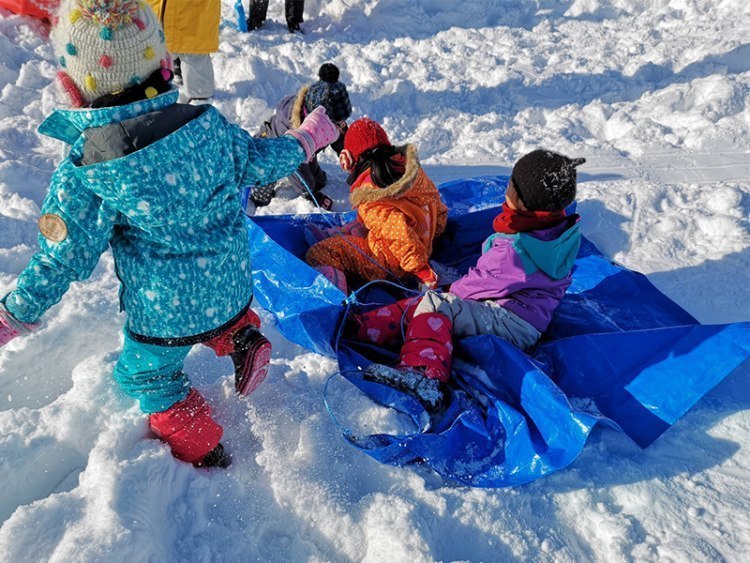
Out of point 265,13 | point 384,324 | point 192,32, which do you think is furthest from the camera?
point 265,13

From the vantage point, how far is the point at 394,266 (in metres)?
2.90

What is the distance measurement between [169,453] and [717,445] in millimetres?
1859

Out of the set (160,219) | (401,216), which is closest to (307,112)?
(401,216)

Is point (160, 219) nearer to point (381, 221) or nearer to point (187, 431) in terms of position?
point (187, 431)

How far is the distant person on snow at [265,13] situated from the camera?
5.45m

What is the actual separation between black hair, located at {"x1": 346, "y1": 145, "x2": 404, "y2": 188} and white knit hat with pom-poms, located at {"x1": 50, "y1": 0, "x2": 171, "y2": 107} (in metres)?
1.61

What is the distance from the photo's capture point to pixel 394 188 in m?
2.82

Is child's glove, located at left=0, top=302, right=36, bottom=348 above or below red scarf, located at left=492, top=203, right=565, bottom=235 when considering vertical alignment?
above

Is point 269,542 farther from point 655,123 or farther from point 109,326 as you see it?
point 655,123

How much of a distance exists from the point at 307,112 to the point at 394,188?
1.05m

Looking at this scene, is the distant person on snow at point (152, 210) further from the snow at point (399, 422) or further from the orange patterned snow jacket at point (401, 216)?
the orange patterned snow jacket at point (401, 216)

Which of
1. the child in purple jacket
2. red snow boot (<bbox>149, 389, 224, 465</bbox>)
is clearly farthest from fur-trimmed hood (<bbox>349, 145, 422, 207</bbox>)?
red snow boot (<bbox>149, 389, 224, 465</bbox>)

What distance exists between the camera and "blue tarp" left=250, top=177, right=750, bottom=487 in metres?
1.97

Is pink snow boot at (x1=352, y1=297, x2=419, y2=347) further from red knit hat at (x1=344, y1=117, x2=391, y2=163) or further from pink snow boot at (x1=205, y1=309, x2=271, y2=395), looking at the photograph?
red knit hat at (x1=344, y1=117, x2=391, y2=163)
